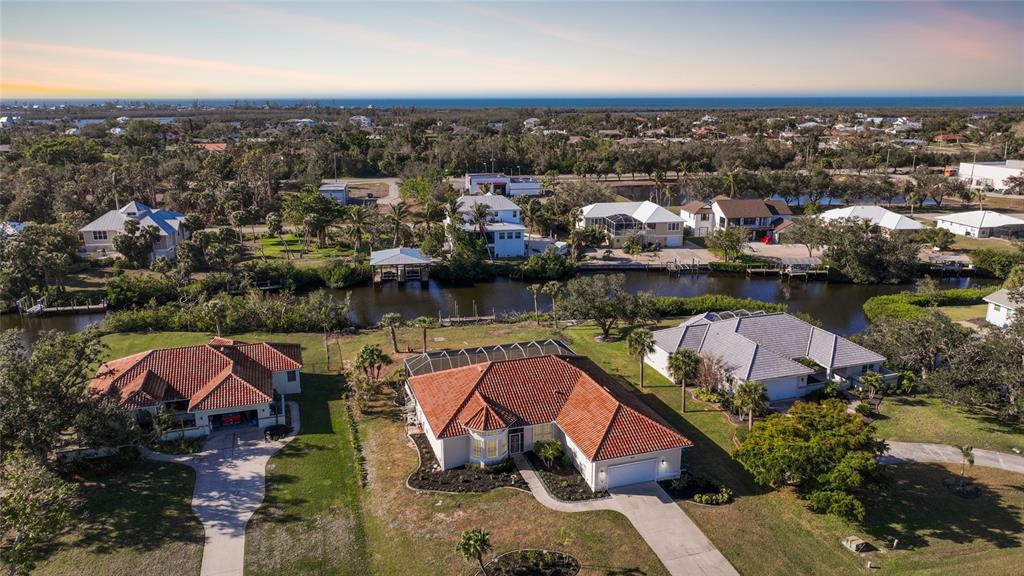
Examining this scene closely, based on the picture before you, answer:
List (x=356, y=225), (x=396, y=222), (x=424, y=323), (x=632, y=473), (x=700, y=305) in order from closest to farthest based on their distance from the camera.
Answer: (x=632, y=473)
(x=424, y=323)
(x=700, y=305)
(x=356, y=225)
(x=396, y=222)

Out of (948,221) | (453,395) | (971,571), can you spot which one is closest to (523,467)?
(453,395)

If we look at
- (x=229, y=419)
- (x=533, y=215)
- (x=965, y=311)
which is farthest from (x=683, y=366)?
(x=533, y=215)

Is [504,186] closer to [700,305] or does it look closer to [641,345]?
[700,305]

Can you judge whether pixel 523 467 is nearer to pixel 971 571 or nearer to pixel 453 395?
pixel 453 395

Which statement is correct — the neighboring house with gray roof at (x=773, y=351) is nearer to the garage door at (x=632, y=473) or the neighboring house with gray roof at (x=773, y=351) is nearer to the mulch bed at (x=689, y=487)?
the mulch bed at (x=689, y=487)

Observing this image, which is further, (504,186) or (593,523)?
(504,186)

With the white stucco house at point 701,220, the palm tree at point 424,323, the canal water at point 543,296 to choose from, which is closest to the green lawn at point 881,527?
the palm tree at point 424,323
